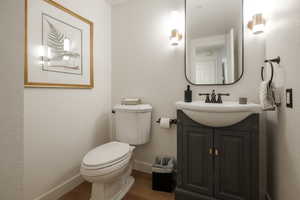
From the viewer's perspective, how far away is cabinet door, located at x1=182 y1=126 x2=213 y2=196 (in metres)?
1.27

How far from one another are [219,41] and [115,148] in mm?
1463

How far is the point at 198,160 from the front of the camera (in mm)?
1307


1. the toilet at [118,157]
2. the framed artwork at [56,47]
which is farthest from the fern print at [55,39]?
the toilet at [118,157]

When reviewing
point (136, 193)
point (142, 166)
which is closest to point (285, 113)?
point (136, 193)

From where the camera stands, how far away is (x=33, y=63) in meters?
1.30

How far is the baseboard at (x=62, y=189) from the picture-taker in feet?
4.62

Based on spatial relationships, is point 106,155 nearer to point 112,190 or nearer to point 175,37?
point 112,190

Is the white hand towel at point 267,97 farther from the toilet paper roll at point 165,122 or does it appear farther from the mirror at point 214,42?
the toilet paper roll at point 165,122

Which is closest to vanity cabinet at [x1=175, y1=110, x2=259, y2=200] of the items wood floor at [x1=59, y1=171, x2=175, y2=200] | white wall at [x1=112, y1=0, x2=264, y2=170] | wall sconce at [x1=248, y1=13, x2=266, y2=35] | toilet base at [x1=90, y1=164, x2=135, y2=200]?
wood floor at [x1=59, y1=171, x2=175, y2=200]

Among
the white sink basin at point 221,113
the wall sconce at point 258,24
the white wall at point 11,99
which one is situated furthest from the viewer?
the wall sconce at point 258,24

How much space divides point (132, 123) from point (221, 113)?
0.94 meters

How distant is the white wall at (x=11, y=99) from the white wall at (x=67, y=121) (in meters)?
0.76

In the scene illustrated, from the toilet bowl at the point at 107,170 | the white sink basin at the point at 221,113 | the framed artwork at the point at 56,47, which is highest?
the framed artwork at the point at 56,47

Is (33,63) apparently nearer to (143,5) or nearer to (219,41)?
(143,5)
